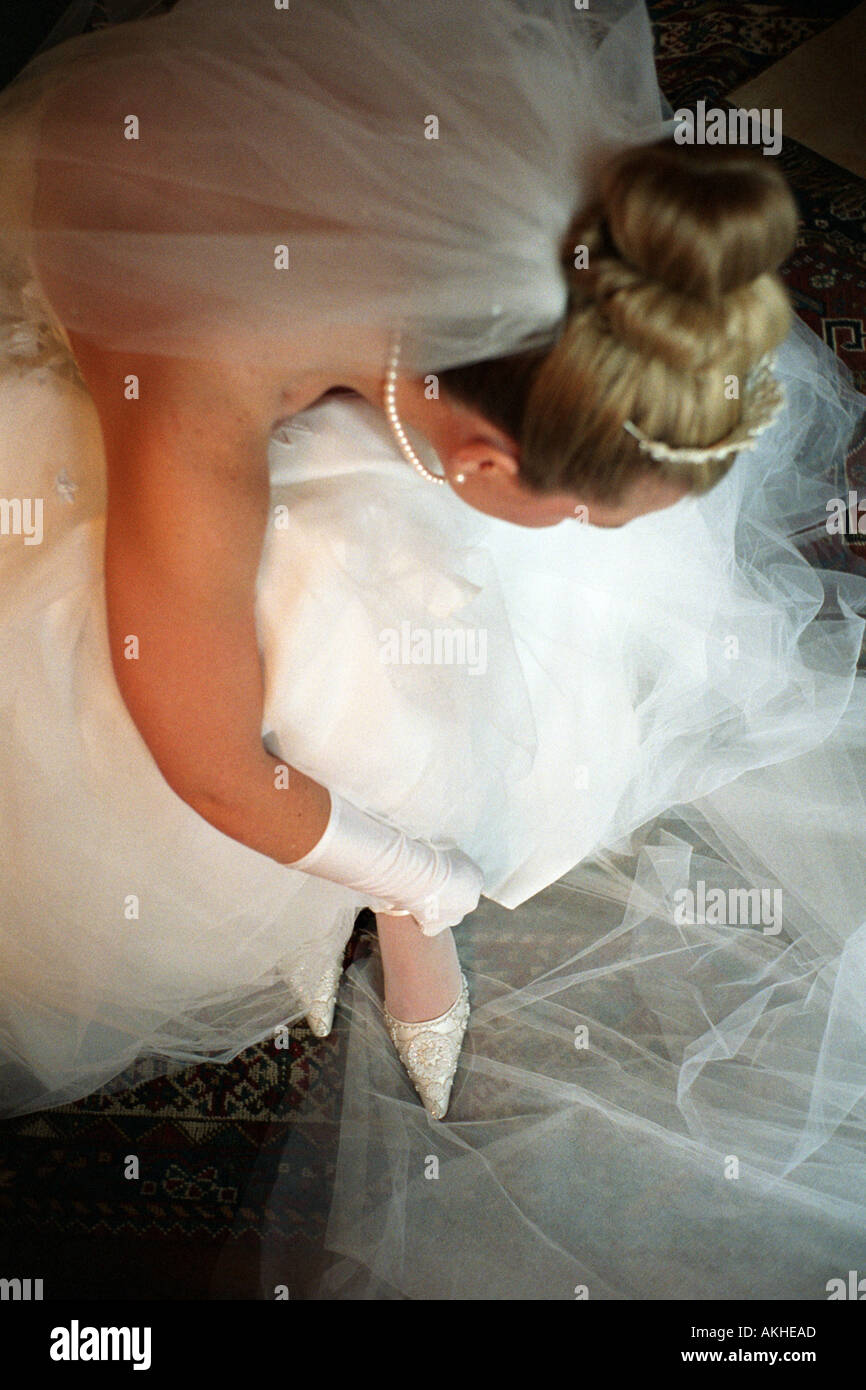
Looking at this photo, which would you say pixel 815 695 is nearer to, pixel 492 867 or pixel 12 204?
pixel 492 867

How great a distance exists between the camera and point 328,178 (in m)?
0.77

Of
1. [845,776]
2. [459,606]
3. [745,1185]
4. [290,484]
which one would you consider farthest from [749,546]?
[745,1185]

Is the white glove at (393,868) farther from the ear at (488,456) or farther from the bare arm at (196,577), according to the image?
the ear at (488,456)

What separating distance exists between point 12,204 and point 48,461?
223 mm

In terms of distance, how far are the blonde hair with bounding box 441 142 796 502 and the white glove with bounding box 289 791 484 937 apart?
1.32ft

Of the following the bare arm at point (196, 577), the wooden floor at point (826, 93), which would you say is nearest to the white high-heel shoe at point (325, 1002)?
the bare arm at point (196, 577)

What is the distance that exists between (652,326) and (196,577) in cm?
40

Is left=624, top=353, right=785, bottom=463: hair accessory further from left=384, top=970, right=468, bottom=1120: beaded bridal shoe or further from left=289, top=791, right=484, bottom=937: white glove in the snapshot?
left=384, top=970, right=468, bottom=1120: beaded bridal shoe

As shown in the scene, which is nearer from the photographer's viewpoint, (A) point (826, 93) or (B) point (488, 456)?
(B) point (488, 456)

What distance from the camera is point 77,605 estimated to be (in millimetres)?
1016

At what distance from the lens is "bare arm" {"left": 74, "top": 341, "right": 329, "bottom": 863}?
2.75 ft

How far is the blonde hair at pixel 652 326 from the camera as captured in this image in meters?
0.64

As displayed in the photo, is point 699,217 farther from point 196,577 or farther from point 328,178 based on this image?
point 196,577

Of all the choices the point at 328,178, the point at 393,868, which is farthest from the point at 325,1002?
the point at 328,178
